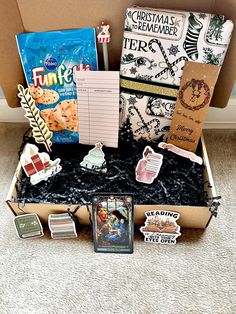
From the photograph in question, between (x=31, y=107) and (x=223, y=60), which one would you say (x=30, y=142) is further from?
(x=223, y=60)

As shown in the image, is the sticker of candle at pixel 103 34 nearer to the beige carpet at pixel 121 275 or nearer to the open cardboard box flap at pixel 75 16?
the open cardboard box flap at pixel 75 16

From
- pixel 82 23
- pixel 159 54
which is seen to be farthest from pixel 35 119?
pixel 159 54

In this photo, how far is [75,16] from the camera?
97 centimetres

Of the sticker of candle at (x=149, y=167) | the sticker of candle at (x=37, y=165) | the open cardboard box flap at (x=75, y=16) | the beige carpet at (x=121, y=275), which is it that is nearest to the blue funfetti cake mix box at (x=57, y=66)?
the open cardboard box flap at (x=75, y=16)

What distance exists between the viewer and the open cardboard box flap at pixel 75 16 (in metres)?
0.94

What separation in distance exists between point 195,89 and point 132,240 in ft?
1.56

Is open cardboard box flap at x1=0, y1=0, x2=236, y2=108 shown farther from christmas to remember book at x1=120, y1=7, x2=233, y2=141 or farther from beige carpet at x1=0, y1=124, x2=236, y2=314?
beige carpet at x1=0, y1=124, x2=236, y2=314

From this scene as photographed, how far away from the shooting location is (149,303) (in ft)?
3.03

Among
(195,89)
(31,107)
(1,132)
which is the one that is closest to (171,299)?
(195,89)

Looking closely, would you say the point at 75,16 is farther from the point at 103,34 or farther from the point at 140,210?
the point at 140,210

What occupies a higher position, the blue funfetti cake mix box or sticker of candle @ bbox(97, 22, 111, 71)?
sticker of candle @ bbox(97, 22, 111, 71)

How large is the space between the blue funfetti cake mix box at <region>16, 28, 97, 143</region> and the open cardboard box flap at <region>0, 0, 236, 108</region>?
0.08ft

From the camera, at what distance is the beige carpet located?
924 millimetres

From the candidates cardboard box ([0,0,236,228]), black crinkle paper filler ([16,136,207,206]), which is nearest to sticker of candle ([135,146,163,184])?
black crinkle paper filler ([16,136,207,206])
